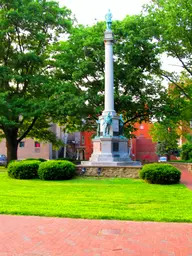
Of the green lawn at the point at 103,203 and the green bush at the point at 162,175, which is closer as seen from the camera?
the green lawn at the point at 103,203

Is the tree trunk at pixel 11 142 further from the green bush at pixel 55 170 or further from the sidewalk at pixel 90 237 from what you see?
the sidewalk at pixel 90 237

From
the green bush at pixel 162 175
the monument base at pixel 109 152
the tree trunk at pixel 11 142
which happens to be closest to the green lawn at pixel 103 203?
the green bush at pixel 162 175

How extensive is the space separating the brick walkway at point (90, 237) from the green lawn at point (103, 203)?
633 millimetres

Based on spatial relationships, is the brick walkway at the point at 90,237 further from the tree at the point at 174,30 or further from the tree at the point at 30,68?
the tree at the point at 174,30

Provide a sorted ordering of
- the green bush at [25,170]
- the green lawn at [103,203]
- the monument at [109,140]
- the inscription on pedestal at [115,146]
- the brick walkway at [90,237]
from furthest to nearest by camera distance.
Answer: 1. the inscription on pedestal at [115,146]
2. the monument at [109,140]
3. the green bush at [25,170]
4. the green lawn at [103,203]
5. the brick walkway at [90,237]

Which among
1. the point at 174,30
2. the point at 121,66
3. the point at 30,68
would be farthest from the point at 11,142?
the point at 174,30

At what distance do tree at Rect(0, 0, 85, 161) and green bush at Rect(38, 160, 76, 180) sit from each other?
954 cm

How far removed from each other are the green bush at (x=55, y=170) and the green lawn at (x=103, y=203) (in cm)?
355

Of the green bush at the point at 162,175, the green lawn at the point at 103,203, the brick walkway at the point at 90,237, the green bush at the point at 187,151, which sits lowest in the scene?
the brick walkway at the point at 90,237

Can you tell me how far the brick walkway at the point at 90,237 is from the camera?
560 cm

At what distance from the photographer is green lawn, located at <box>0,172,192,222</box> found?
28.1ft

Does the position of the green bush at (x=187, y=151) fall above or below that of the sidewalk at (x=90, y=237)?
above

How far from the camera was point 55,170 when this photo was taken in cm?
1753

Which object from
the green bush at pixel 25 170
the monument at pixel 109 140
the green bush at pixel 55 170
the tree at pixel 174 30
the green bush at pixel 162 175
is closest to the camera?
the green bush at pixel 162 175
